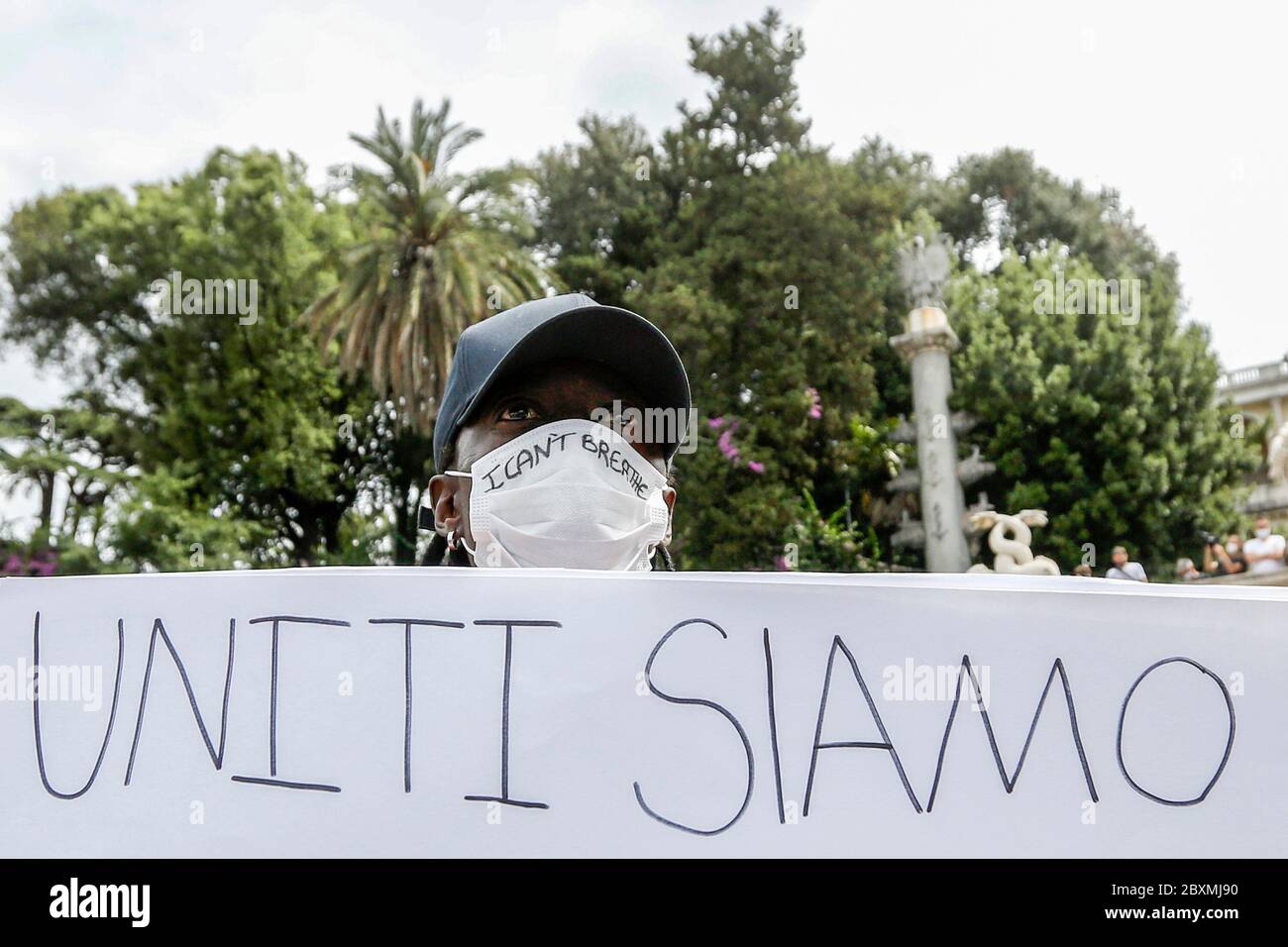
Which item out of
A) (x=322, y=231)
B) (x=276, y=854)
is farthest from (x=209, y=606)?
(x=322, y=231)

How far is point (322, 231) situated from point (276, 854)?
32657 mm

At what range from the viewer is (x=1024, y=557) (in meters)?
20.5

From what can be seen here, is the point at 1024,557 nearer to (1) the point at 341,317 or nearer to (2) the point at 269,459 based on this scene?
(1) the point at 341,317

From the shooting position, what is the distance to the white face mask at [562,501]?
2463mm

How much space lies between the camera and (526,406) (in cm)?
256

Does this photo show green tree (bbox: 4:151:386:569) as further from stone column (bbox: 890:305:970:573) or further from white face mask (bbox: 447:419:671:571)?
white face mask (bbox: 447:419:671:571)

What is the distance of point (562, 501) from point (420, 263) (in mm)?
23997

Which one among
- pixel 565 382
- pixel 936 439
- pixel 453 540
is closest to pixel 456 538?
pixel 453 540

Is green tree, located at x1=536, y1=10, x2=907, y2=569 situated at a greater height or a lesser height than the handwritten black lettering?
greater

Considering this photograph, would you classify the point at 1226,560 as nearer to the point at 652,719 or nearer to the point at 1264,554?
the point at 1264,554

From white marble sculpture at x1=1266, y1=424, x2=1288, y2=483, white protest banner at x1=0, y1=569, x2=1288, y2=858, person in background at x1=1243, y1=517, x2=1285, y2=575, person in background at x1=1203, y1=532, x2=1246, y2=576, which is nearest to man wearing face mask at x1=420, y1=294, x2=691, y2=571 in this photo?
white protest banner at x1=0, y1=569, x2=1288, y2=858

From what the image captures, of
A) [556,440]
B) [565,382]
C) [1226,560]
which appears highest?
[1226,560]

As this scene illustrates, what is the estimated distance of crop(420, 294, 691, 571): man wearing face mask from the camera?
8.05ft

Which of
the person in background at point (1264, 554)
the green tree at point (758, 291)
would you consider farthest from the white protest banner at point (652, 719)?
the green tree at point (758, 291)
